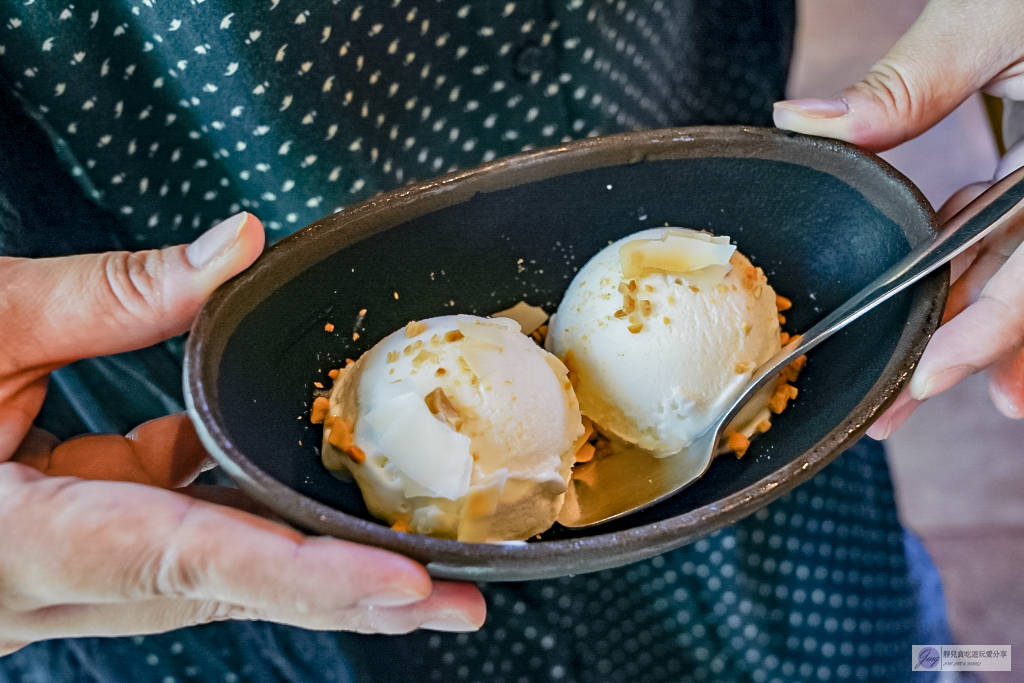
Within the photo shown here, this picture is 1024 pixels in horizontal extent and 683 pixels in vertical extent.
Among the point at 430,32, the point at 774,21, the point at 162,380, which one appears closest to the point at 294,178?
the point at 430,32

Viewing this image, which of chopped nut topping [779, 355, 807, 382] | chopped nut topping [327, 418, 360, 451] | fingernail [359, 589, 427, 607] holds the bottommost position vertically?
chopped nut topping [779, 355, 807, 382]

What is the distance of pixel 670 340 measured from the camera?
719 mm

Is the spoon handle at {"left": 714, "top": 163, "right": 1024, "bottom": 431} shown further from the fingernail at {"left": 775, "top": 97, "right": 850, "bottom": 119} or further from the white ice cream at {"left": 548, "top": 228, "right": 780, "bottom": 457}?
the fingernail at {"left": 775, "top": 97, "right": 850, "bottom": 119}

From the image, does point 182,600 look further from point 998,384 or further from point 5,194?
point 998,384

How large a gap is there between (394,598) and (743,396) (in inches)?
15.0

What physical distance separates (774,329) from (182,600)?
630 mm

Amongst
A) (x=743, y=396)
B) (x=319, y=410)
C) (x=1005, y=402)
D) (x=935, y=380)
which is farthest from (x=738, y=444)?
(x=319, y=410)

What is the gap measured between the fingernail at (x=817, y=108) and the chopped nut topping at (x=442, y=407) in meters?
0.45

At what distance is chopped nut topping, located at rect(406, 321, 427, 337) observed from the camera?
0.71 meters

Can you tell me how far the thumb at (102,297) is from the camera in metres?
0.66

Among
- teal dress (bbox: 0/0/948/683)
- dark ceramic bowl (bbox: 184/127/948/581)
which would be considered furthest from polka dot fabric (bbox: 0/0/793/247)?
dark ceramic bowl (bbox: 184/127/948/581)

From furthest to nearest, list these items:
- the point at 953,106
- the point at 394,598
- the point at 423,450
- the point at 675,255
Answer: the point at 953,106
the point at 675,255
the point at 423,450
the point at 394,598

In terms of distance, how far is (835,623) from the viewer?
0.92 meters

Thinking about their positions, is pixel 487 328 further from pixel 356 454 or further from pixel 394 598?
pixel 394 598
